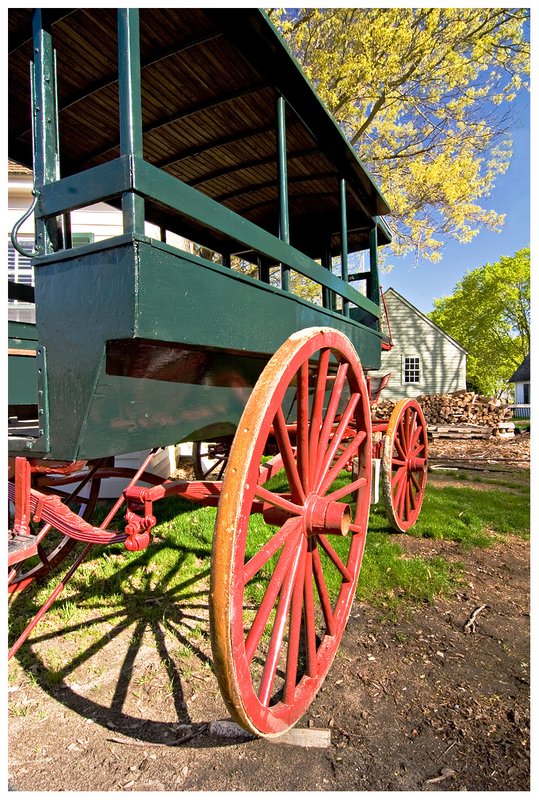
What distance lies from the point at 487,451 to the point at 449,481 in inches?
205

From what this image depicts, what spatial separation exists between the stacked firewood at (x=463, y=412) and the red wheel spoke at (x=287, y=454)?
14.0 meters

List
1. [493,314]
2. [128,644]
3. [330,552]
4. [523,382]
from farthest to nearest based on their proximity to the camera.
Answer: [493,314], [523,382], [128,644], [330,552]

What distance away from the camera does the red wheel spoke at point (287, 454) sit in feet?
5.97

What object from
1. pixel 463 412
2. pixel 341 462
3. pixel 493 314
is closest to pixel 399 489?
pixel 341 462

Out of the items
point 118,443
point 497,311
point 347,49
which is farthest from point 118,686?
point 497,311

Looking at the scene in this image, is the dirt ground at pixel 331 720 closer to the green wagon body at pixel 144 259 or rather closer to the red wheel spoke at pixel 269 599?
the red wheel spoke at pixel 269 599

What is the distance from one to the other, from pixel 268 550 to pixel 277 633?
0.37m

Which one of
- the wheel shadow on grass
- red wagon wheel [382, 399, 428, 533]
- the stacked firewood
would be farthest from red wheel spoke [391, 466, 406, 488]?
the stacked firewood

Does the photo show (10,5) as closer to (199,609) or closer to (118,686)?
(118,686)

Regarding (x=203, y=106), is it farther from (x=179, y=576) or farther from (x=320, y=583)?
(x=179, y=576)

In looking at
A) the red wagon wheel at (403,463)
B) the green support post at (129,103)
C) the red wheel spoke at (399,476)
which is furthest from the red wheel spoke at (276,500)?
the red wheel spoke at (399,476)

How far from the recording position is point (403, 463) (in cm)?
455

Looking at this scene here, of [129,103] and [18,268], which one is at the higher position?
[18,268]

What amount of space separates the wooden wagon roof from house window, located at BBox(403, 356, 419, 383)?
20.4m
